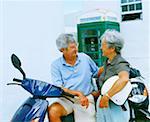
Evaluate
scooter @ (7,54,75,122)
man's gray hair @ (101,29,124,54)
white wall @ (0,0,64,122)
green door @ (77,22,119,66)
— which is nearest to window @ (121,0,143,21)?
green door @ (77,22,119,66)

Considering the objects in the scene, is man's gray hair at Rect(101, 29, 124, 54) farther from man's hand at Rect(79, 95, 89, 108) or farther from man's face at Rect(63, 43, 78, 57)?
man's hand at Rect(79, 95, 89, 108)

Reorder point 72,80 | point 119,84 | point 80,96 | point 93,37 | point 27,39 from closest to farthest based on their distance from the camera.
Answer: point 119,84 → point 80,96 → point 72,80 → point 27,39 → point 93,37

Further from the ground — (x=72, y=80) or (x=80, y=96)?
(x=72, y=80)

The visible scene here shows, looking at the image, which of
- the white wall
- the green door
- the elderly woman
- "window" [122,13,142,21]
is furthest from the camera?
"window" [122,13,142,21]

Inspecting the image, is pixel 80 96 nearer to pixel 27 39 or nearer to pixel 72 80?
pixel 72 80

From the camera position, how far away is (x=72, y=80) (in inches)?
94.2

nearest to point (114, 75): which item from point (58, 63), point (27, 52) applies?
point (58, 63)

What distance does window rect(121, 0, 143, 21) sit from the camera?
508cm

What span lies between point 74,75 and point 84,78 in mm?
85

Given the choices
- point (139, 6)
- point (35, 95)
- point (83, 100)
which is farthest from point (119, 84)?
point (139, 6)

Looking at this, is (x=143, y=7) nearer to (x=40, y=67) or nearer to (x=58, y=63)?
(x=40, y=67)

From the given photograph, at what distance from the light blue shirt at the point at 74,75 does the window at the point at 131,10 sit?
2.90 metres

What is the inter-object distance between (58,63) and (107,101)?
506mm

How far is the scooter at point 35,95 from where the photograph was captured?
2.20 meters
